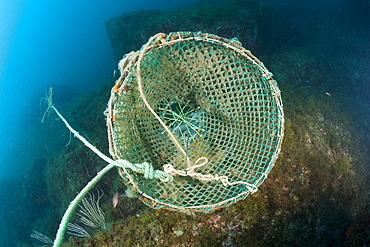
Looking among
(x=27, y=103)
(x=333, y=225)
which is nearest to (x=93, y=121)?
(x=333, y=225)

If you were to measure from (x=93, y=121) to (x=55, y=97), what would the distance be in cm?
622

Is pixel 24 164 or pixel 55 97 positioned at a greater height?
pixel 55 97

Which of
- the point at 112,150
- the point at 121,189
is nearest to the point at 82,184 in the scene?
the point at 121,189

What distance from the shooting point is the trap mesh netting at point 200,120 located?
208 cm

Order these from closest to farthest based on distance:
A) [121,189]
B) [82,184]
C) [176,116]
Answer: [176,116] < [121,189] < [82,184]

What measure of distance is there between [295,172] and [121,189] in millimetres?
2251

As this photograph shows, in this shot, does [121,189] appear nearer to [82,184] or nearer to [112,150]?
[82,184]

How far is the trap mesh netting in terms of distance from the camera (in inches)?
82.0

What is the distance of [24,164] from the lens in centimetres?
924

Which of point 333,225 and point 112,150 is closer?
point 112,150

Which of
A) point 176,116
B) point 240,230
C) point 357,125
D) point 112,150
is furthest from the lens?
point 357,125

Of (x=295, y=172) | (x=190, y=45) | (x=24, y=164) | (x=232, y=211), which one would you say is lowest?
(x=24, y=164)

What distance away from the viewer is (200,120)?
279cm

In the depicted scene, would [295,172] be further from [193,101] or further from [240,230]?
[193,101]
